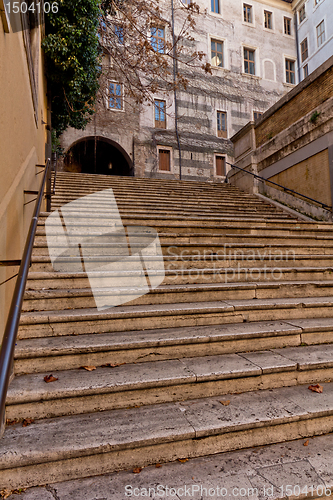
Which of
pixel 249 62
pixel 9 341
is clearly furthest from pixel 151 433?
pixel 249 62

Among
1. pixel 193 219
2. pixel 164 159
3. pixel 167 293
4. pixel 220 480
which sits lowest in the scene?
pixel 220 480

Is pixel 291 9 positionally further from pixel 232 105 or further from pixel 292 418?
pixel 292 418

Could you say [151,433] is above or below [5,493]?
above

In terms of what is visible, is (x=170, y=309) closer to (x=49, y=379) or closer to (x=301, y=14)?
(x=49, y=379)

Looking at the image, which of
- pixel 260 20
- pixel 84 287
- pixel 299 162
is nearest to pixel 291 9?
pixel 260 20

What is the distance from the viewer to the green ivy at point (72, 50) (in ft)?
26.3

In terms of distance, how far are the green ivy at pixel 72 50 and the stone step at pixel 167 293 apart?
19.8 feet

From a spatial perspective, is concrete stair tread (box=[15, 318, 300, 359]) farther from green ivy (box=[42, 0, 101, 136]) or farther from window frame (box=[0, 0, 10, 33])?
green ivy (box=[42, 0, 101, 136])

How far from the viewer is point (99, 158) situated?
63.2 feet

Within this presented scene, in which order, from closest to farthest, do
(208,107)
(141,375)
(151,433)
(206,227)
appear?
(151,433) < (141,375) < (206,227) < (208,107)

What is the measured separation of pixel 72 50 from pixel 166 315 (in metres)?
8.82

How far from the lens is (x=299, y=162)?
7434mm

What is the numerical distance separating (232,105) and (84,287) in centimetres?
1939

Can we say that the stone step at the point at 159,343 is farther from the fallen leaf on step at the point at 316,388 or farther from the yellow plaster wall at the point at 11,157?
the fallen leaf on step at the point at 316,388
